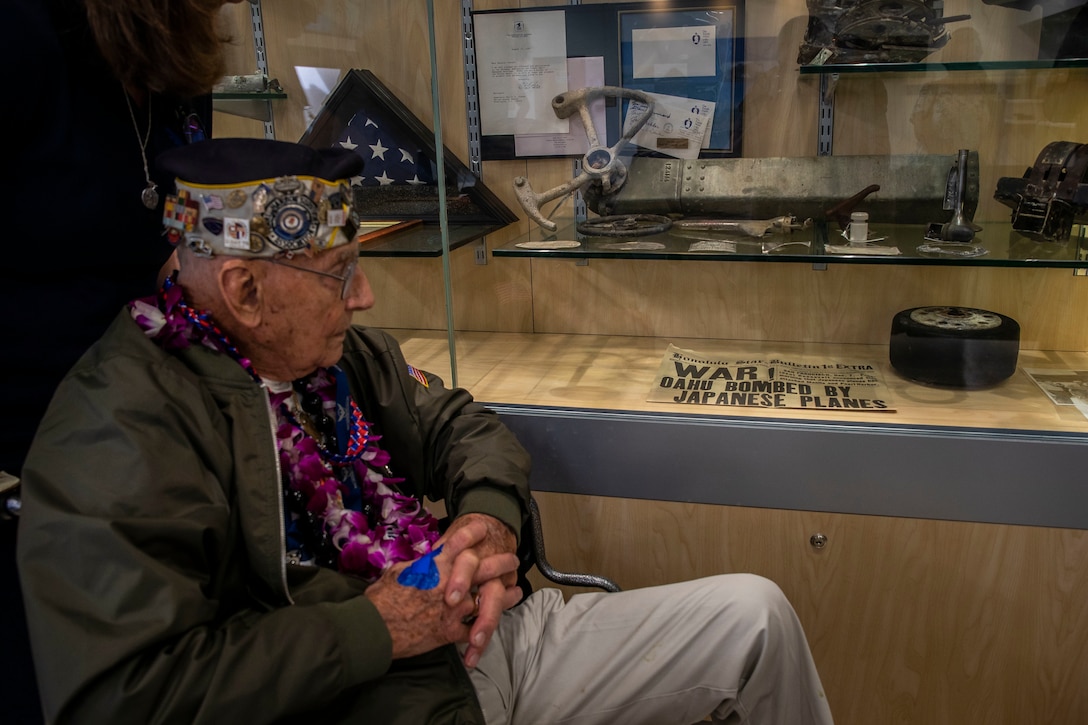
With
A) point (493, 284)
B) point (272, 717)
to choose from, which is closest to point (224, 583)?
point (272, 717)

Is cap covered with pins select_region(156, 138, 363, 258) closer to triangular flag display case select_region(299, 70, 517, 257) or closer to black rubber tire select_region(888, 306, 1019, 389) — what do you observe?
triangular flag display case select_region(299, 70, 517, 257)

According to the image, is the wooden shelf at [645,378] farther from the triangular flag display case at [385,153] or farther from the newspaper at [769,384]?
the triangular flag display case at [385,153]

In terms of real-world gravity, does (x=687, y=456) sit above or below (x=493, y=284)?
below

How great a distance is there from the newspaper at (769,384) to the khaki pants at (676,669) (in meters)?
0.56

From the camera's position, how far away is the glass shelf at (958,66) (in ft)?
5.87

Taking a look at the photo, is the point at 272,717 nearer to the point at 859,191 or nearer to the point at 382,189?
the point at 382,189

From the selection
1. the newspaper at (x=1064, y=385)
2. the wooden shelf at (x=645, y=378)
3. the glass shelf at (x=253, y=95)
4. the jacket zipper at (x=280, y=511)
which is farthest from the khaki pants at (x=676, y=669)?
the glass shelf at (x=253, y=95)

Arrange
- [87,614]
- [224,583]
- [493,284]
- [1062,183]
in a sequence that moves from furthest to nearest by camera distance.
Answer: [493,284]
[1062,183]
[224,583]
[87,614]

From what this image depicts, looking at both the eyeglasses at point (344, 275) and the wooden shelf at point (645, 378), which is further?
the wooden shelf at point (645, 378)

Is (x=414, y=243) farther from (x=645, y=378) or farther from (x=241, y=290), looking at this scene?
(x=241, y=290)

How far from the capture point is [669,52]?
2033mm

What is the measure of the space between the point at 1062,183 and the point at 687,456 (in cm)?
94

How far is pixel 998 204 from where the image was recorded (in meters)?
1.92

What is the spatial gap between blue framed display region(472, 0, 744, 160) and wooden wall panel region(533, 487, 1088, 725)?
870mm
